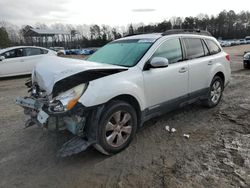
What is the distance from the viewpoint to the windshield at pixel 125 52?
3799 millimetres

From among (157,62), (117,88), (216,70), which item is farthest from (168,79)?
(216,70)

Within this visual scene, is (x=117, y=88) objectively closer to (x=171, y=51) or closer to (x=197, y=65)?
(x=171, y=51)

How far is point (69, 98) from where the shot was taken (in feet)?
9.43

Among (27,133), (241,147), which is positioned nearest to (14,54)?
(27,133)

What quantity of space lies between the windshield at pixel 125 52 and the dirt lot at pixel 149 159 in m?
1.34

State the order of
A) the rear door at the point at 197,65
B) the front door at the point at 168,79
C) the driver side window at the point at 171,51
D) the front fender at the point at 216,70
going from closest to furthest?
the front door at the point at 168,79
the driver side window at the point at 171,51
the rear door at the point at 197,65
the front fender at the point at 216,70

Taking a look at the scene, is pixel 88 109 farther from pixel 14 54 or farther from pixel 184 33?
pixel 14 54

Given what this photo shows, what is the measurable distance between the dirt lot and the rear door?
0.65m

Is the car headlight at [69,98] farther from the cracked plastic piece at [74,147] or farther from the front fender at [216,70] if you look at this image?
the front fender at [216,70]

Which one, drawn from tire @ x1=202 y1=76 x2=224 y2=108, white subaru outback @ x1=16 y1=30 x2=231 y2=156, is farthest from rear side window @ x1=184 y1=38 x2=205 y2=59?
tire @ x1=202 y1=76 x2=224 y2=108

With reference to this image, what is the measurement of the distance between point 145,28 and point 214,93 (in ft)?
139

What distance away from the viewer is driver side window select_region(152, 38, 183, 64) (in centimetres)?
397

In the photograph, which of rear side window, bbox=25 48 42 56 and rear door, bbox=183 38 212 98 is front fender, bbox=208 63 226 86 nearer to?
rear door, bbox=183 38 212 98

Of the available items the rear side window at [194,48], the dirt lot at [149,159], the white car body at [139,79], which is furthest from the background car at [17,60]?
the rear side window at [194,48]
